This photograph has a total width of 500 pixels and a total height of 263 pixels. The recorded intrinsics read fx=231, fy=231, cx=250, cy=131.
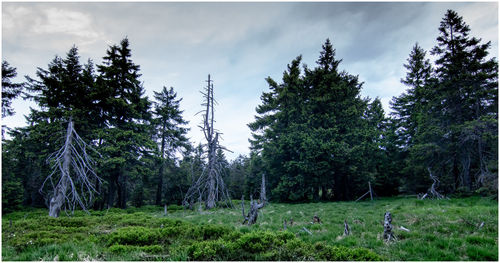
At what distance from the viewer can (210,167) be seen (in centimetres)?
1678

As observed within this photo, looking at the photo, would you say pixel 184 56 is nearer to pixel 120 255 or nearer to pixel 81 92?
pixel 120 255

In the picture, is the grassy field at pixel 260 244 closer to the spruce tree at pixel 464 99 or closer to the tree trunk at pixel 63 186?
the tree trunk at pixel 63 186

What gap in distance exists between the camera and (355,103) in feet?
73.4

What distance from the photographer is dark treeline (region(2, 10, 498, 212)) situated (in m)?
16.3

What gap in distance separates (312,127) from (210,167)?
10487 millimetres

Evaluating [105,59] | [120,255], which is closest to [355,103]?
[120,255]

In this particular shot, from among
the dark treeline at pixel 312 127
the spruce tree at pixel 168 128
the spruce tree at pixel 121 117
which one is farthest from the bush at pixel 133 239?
the spruce tree at pixel 168 128

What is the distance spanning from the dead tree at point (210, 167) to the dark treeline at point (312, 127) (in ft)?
3.01

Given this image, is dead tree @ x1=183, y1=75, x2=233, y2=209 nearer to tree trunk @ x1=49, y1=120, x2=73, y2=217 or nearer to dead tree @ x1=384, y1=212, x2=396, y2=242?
tree trunk @ x1=49, y1=120, x2=73, y2=217

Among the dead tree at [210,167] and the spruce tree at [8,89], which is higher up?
the spruce tree at [8,89]

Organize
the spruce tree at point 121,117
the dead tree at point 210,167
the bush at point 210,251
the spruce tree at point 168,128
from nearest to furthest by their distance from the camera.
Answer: the bush at point 210,251, the dead tree at point 210,167, the spruce tree at point 121,117, the spruce tree at point 168,128

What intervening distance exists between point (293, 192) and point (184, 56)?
15.1m

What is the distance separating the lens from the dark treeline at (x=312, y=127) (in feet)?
53.6

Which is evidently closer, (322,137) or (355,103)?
(322,137)
